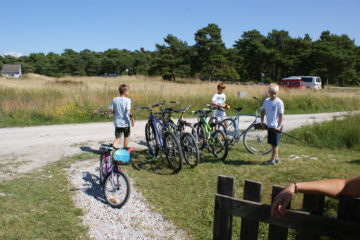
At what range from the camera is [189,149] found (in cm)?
632

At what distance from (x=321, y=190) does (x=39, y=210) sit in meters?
3.90

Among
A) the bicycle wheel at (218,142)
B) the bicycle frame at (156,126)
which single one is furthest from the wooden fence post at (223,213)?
the bicycle wheel at (218,142)

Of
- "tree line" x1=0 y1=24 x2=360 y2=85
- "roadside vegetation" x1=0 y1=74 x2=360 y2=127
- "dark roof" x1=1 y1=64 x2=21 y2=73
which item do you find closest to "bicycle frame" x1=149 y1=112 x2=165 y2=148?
"roadside vegetation" x1=0 y1=74 x2=360 y2=127

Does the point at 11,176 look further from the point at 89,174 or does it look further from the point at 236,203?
the point at 236,203

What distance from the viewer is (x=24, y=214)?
4.32 meters

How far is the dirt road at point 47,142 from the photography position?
707 cm

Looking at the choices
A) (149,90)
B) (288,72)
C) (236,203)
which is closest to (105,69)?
(288,72)

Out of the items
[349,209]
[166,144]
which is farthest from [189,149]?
[349,209]

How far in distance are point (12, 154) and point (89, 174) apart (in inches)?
113

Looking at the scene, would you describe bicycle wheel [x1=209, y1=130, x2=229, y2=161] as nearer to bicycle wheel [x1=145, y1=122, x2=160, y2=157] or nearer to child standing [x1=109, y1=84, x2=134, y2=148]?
bicycle wheel [x1=145, y1=122, x2=160, y2=157]

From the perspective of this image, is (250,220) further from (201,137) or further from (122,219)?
(201,137)

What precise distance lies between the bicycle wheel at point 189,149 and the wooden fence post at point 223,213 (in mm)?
3887

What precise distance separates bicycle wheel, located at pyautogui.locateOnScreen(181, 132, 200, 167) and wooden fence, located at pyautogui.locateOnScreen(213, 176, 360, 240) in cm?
393

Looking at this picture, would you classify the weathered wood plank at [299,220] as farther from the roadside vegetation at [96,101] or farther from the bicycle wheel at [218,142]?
the roadside vegetation at [96,101]
